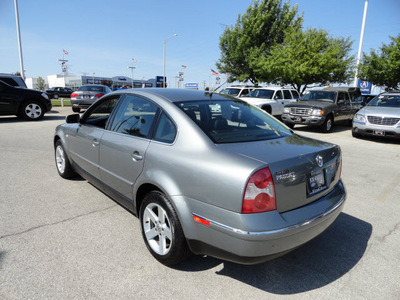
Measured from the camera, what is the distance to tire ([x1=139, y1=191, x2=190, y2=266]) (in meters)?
2.33

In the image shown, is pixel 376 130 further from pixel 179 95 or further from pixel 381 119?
pixel 179 95

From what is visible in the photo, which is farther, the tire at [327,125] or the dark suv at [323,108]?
the tire at [327,125]

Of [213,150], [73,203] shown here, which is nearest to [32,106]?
[73,203]

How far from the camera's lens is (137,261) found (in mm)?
2604

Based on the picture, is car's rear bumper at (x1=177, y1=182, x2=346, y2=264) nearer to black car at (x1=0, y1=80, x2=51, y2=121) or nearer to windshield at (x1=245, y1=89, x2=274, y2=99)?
black car at (x1=0, y1=80, x2=51, y2=121)

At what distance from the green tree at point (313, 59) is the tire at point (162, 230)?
794 inches

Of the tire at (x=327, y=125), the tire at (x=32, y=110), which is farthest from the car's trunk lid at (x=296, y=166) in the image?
the tire at (x=32, y=110)

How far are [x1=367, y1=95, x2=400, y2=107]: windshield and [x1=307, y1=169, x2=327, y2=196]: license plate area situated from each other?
9747mm

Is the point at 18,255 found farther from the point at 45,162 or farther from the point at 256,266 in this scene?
the point at 45,162

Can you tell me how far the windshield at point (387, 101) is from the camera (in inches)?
401

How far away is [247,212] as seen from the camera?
197 centimetres

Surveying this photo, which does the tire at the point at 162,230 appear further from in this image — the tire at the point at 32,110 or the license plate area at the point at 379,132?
the tire at the point at 32,110

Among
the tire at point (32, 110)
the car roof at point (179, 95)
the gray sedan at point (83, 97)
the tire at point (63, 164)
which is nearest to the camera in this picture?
the car roof at point (179, 95)

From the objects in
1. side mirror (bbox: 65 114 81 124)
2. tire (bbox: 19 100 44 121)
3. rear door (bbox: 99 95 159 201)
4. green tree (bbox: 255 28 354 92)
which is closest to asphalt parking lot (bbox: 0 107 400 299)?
rear door (bbox: 99 95 159 201)
